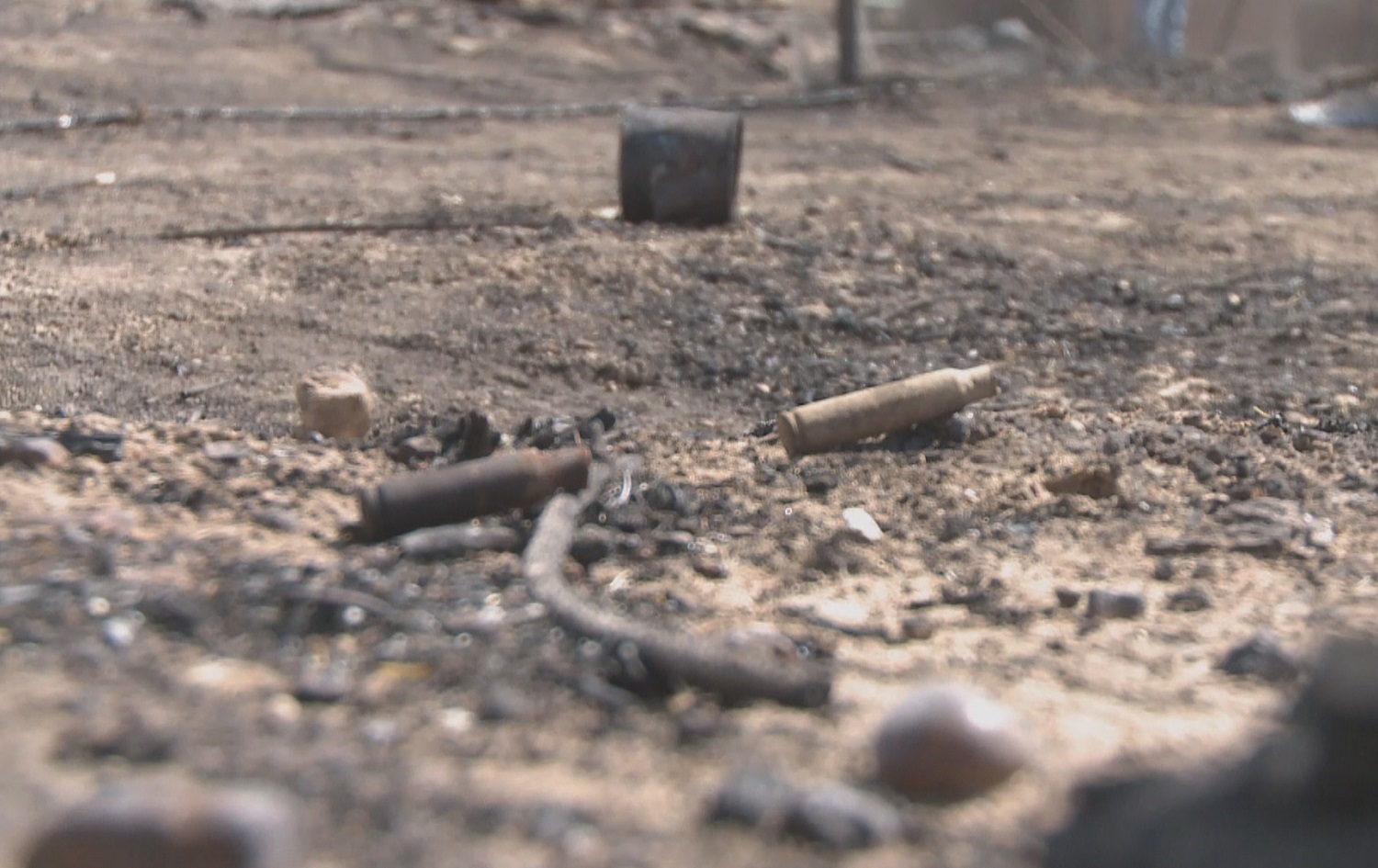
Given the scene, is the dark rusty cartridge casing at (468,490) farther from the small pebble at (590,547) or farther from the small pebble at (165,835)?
the small pebble at (165,835)

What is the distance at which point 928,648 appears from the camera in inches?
96.6

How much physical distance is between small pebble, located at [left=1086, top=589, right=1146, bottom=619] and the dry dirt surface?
1 centimetres

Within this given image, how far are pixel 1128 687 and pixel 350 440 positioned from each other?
176 cm

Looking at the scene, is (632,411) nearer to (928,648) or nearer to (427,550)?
(427,550)

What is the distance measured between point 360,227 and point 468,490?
7.60 ft

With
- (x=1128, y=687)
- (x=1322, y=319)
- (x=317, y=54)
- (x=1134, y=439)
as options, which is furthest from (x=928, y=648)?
(x=317, y=54)

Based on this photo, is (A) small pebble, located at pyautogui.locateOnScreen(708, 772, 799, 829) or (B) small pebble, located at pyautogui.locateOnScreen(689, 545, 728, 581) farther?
(B) small pebble, located at pyautogui.locateOnScreen(689, 545, 728, 581)

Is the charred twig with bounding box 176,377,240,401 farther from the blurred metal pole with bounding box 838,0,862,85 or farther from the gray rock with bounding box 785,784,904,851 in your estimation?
the blurred metal pole with bounding box 838,0,862,85

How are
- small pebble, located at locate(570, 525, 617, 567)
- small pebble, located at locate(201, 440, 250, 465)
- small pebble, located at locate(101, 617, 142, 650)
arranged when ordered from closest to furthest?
small pebble, located at locate(101, 617, 142, 650), small pebble, located at locate(570, 525, 617, 567), small pebble, located at locate(201, 440, 250, 465)

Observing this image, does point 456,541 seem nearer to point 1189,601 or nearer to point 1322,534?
point 1189,601

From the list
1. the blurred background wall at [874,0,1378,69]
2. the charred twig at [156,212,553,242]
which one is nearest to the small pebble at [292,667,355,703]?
the charred twig at [156,212,553,242]

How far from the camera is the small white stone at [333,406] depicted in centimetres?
332

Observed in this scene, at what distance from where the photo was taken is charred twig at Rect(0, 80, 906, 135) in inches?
249

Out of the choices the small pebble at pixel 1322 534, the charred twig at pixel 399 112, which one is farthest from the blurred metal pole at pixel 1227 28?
the small pebble at pixel 1322 534
